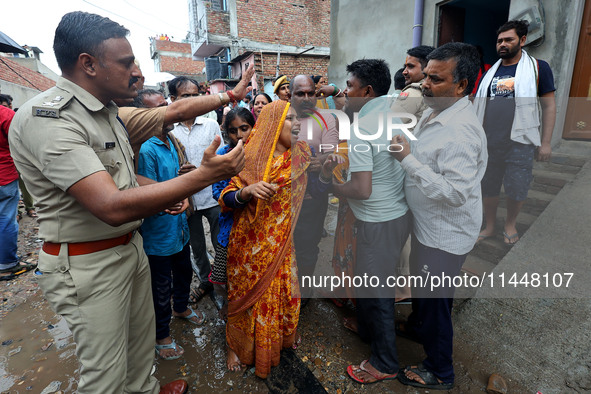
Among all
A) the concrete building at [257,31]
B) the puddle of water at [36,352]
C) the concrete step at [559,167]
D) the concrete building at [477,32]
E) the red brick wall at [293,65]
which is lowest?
the puddle of water at [36,352]

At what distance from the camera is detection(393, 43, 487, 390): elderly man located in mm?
1647

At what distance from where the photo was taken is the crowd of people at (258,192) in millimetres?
1230

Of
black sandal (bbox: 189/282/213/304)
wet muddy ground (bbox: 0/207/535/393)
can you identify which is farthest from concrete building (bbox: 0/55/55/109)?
black sandal (bbox: 189/282/213/304)

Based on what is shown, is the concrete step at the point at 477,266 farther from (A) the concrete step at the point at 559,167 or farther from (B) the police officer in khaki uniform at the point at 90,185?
(B) the police officer in khaki uniform at the point at 90,185

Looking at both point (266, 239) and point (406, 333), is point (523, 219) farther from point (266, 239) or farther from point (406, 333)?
point (266, 239)

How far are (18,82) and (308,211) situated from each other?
14767 mm

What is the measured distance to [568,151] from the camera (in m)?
3.60

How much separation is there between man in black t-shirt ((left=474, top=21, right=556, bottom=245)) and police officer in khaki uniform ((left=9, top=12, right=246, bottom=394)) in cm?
277

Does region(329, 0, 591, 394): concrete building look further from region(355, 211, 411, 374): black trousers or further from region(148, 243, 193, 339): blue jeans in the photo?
region(148, 243, 193, 339): blue jeans

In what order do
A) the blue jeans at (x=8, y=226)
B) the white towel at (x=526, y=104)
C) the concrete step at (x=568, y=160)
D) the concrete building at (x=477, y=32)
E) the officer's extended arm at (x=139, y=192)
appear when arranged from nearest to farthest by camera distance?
the officer's extended arm at (x=139, y=192) → the white towel at (x=526, y=104) → the concrete step at (x=568, y=160) → the concrete building at (x=477, y=32) → the blue jeans at (x=8, y=226)

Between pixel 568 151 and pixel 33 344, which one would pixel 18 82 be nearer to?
pixel 33 344

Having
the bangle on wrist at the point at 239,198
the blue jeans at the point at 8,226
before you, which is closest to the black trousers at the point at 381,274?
the bangle on wrist at the point at 239,198

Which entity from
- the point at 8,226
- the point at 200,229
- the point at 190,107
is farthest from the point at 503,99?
the point at 8,226

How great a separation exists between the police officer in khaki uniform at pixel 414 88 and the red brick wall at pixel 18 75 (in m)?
13.3
